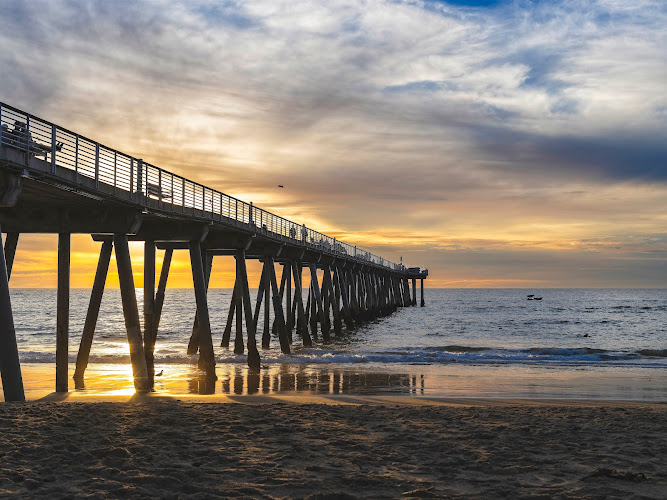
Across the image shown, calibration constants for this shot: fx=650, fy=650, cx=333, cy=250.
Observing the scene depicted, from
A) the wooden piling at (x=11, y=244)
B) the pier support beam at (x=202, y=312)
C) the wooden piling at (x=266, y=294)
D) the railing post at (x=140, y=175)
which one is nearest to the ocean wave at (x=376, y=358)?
the wooden piling at (x=266, y=294)

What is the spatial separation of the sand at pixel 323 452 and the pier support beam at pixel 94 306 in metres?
6.06

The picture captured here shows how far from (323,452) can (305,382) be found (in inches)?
471

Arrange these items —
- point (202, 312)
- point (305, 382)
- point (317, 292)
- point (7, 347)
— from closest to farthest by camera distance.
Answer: point (7, 347), point (202, 312), point (305, 382), point (317, 292)

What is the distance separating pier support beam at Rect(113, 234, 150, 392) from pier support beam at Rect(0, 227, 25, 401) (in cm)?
414

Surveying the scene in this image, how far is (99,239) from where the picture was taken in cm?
1797

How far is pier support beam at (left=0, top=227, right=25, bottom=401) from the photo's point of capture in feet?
35.0

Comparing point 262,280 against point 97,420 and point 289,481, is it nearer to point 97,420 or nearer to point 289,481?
point 97,420

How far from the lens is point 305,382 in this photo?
19797 mm

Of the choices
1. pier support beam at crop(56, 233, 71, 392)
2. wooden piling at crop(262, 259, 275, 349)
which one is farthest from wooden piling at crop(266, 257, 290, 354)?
pier support beam at crop(56, 233, 71, 392)

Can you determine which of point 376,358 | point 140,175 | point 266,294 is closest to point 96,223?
point 140,175

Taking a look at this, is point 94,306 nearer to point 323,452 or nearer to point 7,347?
point 7,347

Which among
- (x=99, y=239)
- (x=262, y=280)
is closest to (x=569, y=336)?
(x=262, y=280)

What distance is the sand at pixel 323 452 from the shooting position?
643 cm

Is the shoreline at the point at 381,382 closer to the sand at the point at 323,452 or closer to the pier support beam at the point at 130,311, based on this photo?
the pier support beam at the point at 130,311
